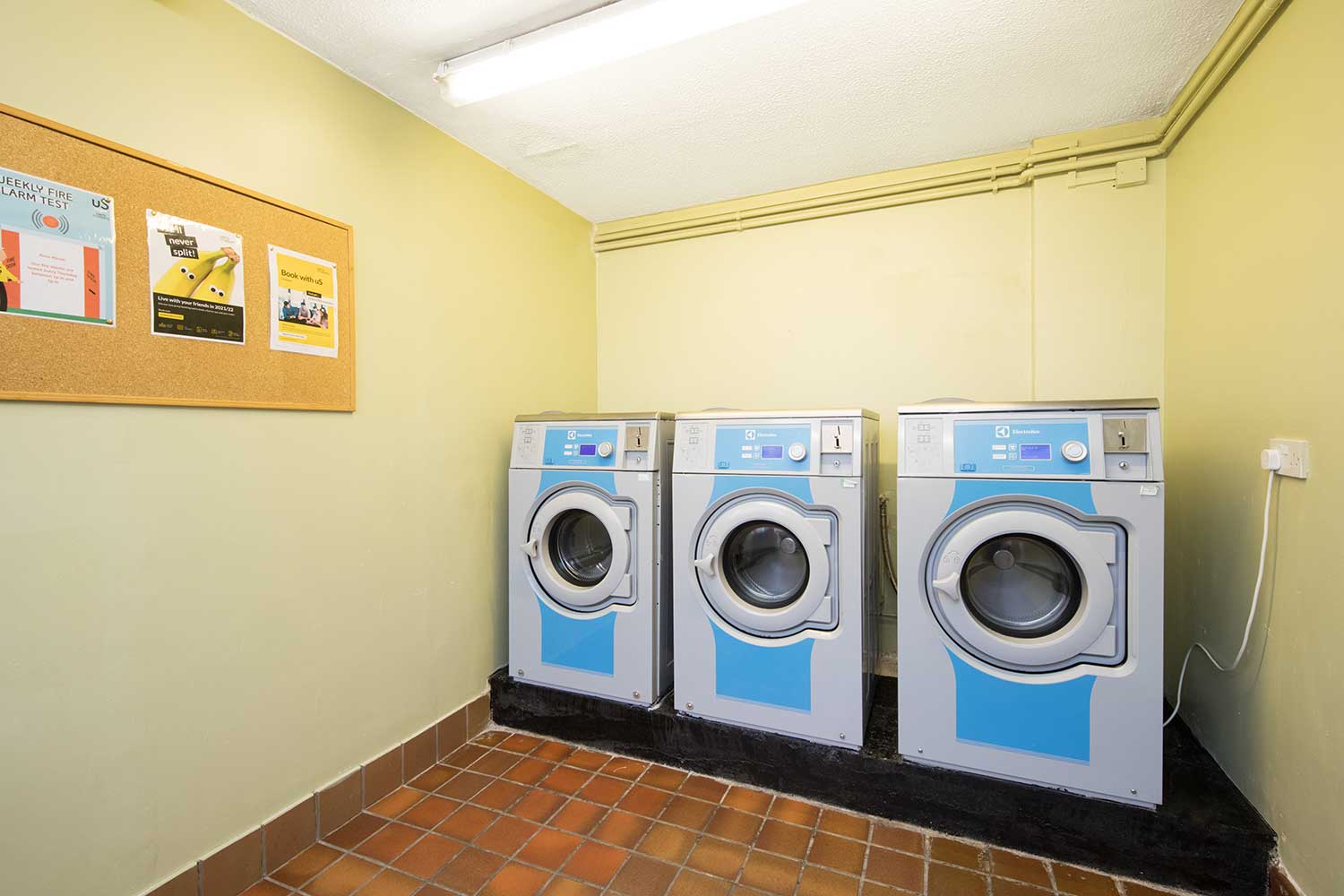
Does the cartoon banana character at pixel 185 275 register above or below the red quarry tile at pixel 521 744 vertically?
above

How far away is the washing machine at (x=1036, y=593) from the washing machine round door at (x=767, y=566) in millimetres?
286

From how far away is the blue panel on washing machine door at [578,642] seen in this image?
8.06 ft

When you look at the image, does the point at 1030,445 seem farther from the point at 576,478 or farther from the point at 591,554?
the point at 591,554

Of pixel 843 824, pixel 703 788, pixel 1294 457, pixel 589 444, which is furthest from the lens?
pixel 589 444

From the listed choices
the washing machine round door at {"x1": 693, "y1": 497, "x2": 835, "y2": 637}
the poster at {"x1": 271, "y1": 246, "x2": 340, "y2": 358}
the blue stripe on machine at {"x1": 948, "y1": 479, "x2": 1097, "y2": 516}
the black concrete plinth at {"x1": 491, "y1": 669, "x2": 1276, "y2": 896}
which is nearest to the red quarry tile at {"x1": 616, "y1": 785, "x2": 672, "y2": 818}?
the black concrete plinth at {"x1": 491, "y1": 669, "x2": 1276, "y2": 896}

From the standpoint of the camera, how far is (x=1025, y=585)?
1.98 m

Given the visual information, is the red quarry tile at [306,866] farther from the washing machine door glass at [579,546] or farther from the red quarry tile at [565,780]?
the washing machine door glass at [579,546]

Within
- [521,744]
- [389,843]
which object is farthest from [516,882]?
[521,744]

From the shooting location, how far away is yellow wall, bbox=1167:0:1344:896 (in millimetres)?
1443

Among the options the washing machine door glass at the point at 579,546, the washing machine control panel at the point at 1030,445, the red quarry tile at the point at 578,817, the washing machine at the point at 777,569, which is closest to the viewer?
the washing machine control panel at the point at 1030,445

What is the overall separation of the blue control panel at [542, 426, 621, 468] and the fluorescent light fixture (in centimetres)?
127

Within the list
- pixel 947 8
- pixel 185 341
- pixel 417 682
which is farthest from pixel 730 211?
pixel 417 682

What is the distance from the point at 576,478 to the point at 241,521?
1.15 meters

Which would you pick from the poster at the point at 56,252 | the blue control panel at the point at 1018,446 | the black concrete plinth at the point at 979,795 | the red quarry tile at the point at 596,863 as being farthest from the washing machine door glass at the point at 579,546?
the poster at the point at 56,252
